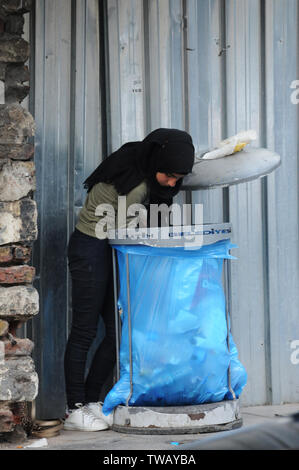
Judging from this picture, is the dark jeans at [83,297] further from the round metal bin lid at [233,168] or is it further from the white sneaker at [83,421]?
the round metal bin lid at [233,168]

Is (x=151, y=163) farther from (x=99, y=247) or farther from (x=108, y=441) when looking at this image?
(x=108, y=441)

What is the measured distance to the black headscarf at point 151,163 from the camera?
3.96 metres

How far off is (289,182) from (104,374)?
1.68 meters

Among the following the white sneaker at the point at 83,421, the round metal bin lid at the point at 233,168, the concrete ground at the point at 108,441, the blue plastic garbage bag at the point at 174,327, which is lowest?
the concrete ground at the point at 108,441

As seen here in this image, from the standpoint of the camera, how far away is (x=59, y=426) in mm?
4059

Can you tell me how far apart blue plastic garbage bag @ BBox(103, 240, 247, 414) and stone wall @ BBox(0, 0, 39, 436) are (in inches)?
19.6

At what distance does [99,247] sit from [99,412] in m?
0.88

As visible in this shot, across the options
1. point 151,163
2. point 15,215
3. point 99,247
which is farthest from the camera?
point 99,247

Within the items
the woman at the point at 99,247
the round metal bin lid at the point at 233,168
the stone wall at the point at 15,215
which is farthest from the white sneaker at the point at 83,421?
the round metal bin lid at the point at 233,168

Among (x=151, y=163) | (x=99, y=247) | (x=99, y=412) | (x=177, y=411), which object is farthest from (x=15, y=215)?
(x=177, y=411)

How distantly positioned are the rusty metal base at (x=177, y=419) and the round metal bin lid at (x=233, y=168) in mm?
1170

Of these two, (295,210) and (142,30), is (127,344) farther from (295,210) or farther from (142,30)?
(142,30)

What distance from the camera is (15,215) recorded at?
3.83 m
